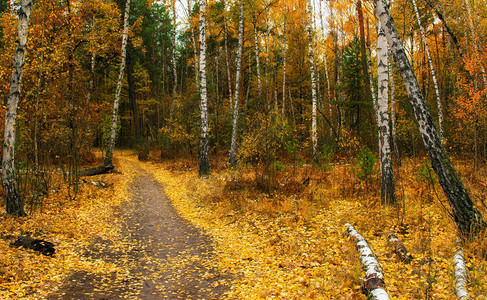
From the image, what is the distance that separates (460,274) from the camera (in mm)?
3850

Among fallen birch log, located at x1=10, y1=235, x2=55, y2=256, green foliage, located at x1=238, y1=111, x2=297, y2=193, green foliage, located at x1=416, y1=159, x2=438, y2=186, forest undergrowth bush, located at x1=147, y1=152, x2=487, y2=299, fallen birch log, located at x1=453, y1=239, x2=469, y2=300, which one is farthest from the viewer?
green foliage, located at x1=238, y1=111, x2=297, y2=193

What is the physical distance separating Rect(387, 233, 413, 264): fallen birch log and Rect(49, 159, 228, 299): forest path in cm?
303

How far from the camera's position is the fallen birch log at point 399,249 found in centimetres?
468

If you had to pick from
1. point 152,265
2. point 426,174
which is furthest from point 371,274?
point 426,174

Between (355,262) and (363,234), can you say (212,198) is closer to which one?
(363,234)

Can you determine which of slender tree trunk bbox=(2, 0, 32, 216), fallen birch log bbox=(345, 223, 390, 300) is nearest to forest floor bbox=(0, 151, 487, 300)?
fallen birch log bbox=(345, 223, 390, 300)

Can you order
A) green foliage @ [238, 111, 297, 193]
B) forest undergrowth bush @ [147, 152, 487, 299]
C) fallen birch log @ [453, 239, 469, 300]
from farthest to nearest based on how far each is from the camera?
green foliage @ [238, 111, 297, 193], forest undergrowth bush @ [147, 152, 487, 299], fallen birch log @ [453, 239, 469, 300]

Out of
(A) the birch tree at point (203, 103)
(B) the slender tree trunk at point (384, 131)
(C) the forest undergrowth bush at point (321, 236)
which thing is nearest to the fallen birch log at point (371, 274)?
(C) the forest undergrowth bush at point (321, 236)

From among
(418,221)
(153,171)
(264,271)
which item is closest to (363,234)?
(418,221)

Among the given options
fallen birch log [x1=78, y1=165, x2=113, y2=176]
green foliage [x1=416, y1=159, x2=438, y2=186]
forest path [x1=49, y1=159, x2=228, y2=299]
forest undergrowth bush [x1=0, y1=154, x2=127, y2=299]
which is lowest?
forest path [x1=49, y1=159, x2=228, y2=299]

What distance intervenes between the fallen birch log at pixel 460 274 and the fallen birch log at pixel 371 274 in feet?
2.84

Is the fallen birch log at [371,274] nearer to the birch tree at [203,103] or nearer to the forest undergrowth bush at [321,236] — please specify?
the forest undergrowth bush at [321,236]

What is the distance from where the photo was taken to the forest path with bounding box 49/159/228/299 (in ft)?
14.5

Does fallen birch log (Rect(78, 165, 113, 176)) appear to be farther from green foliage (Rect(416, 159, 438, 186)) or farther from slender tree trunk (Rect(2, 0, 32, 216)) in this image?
green foliage (Rect(416, 159, 438, 186))
